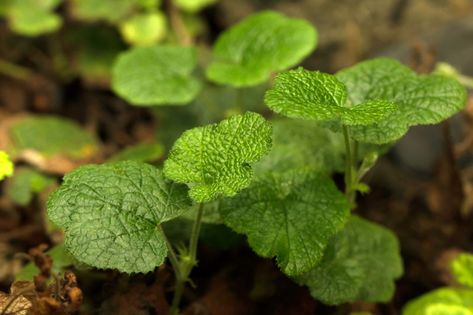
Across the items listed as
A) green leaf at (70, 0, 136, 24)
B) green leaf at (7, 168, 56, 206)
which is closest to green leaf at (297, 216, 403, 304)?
green leaf at (7, 168, 56, 206)

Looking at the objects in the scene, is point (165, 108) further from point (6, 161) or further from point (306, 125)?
point (6, 161)

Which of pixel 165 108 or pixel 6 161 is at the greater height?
pixel 6 161

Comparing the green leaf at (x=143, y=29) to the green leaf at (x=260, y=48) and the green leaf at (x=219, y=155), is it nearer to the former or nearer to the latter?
the green leaf at (x=260, y=48)

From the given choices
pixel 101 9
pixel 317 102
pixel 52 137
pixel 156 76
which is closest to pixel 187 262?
pixel 317 102

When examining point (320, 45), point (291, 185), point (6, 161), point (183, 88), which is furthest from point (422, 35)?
point (6, 161)

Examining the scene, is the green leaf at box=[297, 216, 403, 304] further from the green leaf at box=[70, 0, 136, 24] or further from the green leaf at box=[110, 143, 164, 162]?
the green leaf at box=[70, 0, 136, 24]

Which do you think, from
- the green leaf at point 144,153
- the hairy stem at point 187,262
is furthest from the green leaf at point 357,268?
the green leaf at point 144,153

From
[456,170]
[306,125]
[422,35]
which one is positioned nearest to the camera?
[306,125]
